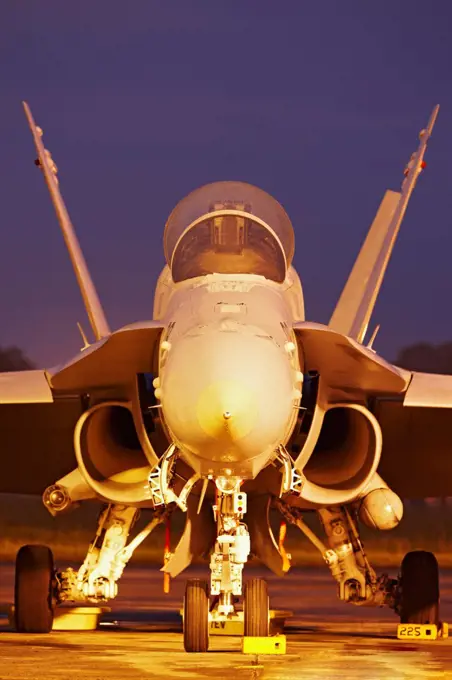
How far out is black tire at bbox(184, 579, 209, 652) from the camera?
912 centimetres

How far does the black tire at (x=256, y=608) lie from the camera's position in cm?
921

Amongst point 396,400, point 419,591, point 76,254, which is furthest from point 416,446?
point 76,254

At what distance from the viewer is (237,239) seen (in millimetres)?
9703

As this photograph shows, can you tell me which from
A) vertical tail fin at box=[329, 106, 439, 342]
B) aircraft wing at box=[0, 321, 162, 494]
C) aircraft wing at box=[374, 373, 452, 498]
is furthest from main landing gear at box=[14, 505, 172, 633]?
vertical tail fin at box=[329, 106, 439, 342]

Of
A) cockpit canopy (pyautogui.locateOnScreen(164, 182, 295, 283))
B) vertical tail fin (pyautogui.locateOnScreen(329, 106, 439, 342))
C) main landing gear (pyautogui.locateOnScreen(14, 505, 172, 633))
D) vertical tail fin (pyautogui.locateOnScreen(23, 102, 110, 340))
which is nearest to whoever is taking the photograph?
cockpit canopy (pyautogui.locateOnScreen(164, 182, 295, 283))

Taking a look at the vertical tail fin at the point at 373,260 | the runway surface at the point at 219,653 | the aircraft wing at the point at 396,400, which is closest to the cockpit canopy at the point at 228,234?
the aircraft wing at the point at 396,400

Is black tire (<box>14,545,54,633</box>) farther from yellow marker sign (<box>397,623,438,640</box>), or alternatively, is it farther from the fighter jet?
yellow marker sign (<box>397,623,438,640</box>)

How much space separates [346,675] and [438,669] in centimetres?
65

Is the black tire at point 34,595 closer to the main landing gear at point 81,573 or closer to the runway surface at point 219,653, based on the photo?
the main landing gear at point 81,573

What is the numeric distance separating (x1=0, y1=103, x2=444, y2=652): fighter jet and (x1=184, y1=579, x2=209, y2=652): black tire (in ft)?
0.04

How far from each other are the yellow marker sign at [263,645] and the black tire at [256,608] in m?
0.04

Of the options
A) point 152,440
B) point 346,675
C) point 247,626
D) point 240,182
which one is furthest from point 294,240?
point 346,675

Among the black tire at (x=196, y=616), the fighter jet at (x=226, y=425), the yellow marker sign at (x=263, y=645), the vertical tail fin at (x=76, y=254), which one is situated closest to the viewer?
the fighter jet at (x=226, y=425)

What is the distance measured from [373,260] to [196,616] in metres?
5.10
